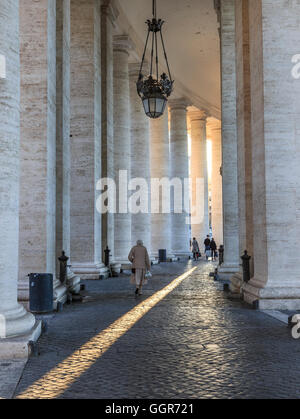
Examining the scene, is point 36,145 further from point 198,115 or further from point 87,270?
point 198,115

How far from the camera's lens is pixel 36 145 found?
18.0 metres

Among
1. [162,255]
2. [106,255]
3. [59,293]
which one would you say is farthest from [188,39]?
[59,293]

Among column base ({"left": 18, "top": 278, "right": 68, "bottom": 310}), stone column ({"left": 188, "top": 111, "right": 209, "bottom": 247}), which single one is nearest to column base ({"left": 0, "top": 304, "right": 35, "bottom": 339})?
column base ({"left": 18, "top": 278, "right": 68, "bottom": 310})

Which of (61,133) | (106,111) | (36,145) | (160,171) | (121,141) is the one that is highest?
(106,111)

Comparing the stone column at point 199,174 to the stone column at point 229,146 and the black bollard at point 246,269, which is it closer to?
the stone column at point 229,146

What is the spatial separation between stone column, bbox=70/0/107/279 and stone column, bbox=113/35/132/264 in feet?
29.5

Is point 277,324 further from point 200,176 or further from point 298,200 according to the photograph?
point 200,176

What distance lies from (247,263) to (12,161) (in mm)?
11493

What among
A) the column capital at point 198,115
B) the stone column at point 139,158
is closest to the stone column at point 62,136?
the stone column at point 139,158

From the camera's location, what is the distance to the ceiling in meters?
40.5

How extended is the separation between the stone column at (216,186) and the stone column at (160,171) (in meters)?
15.5

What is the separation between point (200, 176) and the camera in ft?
216

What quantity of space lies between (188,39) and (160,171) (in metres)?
13.2

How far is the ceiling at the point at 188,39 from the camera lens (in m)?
40.5
